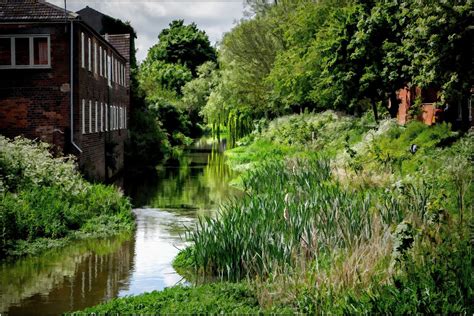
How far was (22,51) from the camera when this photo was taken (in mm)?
27922

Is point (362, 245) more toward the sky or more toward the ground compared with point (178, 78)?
more toward the ground

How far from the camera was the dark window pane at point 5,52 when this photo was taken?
27.8m

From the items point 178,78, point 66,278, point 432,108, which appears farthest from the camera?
point 178,78

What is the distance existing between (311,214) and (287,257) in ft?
5.68

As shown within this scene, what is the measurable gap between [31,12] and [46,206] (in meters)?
12.0

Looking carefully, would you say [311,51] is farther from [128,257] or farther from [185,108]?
[185,108]

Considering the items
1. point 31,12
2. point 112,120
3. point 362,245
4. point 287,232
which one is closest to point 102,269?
point 287,232

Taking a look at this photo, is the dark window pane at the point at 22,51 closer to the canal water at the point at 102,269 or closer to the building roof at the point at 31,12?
the building roof at the point at 31,12

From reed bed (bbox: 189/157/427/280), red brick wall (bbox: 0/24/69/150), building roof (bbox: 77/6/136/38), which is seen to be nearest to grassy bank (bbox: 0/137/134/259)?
red brick wall (bbox: 0/24/69/150)

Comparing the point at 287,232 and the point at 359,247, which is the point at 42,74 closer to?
the point at 287,232

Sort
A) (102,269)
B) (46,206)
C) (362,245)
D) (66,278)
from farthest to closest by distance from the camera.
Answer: (46,206) < (102,269) < (66,278) < (362,245)

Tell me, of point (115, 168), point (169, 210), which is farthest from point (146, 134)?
point (169, 210)

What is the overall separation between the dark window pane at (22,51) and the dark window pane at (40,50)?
0.29 m

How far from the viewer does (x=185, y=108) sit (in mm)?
86062
